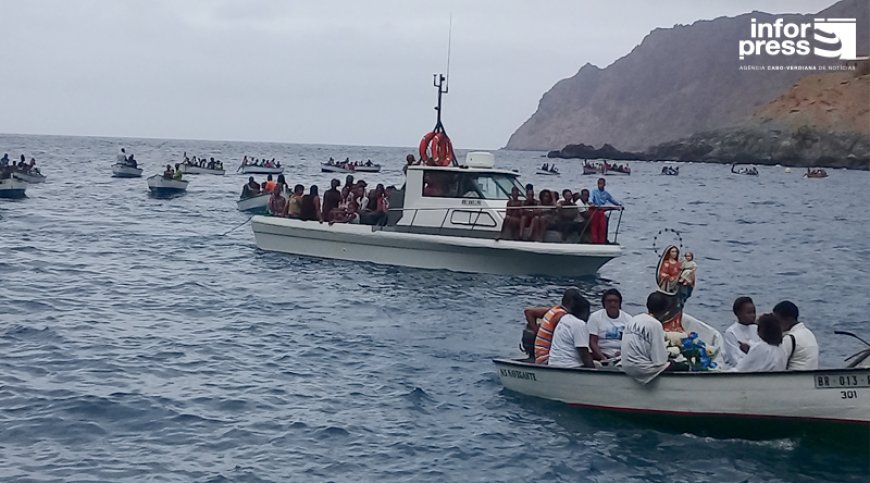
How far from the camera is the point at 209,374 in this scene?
1328cm

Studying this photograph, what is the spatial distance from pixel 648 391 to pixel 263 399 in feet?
15.5

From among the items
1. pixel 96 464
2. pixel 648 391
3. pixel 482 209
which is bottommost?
pixel 96 464

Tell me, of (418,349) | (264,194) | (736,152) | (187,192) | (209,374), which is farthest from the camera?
(736,152)

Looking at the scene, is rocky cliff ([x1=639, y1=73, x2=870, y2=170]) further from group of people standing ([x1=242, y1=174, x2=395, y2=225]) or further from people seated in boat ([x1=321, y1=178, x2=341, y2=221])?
people seated in boat ([x1=321, y1=178, x2=341, y2=221])

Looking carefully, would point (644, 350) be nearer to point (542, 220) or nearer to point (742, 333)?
point (742, 333)

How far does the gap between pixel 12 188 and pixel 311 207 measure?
22467 mm

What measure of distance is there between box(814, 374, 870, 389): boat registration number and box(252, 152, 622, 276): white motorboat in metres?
10.6

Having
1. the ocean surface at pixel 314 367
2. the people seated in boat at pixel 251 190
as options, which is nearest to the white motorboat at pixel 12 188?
the people seated in boat at pixel 251 190

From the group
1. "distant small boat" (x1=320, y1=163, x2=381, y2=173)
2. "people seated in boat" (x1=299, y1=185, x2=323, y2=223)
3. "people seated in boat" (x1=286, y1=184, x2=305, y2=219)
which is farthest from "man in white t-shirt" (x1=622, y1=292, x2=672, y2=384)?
"distant small boat" (x1=320, y1=163, x2=381, y2=173)

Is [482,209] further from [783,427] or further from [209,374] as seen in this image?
[783,427]

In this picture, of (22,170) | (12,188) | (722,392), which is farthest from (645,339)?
(22,170)

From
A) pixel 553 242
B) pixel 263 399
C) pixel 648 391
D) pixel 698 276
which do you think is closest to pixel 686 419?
pixel 648 391

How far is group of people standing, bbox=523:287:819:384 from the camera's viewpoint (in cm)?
1028

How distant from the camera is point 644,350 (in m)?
10.7
